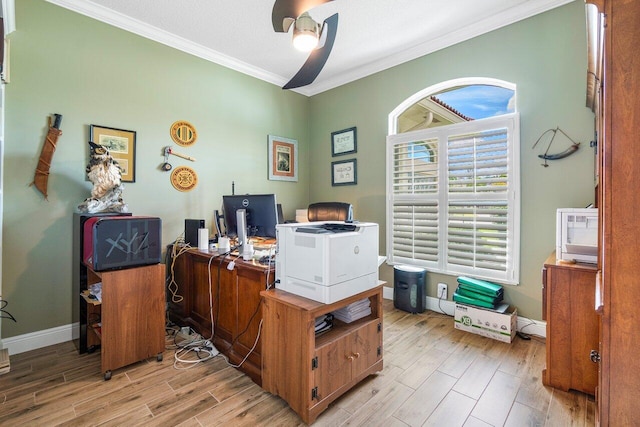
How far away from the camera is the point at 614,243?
92cm

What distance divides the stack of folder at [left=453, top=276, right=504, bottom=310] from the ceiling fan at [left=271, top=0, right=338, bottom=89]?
7.72ft

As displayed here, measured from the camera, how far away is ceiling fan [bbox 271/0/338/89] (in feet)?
5.06

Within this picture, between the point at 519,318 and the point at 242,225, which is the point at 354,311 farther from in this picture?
the point at 519,318

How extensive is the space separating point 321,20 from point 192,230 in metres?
2.41

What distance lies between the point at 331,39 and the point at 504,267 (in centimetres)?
253

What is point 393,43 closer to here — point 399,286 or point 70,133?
point 399,286

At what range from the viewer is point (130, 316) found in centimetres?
207

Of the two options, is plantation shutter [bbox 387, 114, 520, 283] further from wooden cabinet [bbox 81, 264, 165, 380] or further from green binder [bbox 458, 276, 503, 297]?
wooden cabinet [bbox 81, 264, 165, 380]

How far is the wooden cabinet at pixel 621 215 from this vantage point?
884mm

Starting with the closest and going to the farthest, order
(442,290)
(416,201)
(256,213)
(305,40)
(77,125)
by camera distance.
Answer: (305,40), (256,213), (77,125), (442,290), (416,201)

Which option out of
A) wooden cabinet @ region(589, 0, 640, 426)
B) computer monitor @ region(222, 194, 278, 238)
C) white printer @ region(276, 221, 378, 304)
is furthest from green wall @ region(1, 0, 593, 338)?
wooden cabinet @ region(589, 0, 640, 426)

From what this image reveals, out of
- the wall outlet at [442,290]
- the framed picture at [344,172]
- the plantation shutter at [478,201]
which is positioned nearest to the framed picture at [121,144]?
the framed picture at [344,172]

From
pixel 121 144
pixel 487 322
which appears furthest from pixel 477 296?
pixel 121 144

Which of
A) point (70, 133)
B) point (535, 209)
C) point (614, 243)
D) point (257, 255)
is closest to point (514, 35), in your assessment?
point (535, 209)
